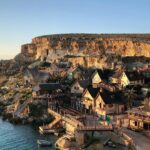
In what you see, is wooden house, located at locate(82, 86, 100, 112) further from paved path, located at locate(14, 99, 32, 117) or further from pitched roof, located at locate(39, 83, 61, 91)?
paved path, located at locate(14, 99, 32, 117)

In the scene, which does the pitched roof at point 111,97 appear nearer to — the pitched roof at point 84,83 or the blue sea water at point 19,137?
the blue sea water at point 19,137

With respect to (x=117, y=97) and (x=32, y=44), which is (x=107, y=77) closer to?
(x=117, y=97)

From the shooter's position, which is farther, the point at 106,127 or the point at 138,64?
the point at 138,64

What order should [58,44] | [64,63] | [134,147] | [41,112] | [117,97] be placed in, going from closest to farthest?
[134,147] → [117,97] → [41,112] → [64,63] → [58,44]

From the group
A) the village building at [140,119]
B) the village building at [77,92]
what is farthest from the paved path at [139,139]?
the village building at [77,92]

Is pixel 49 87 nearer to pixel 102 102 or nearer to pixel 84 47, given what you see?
pixel 102 102

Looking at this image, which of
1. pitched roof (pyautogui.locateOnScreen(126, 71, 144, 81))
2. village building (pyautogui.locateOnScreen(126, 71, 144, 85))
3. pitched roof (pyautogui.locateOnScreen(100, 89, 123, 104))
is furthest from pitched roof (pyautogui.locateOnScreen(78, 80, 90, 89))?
pitched roof (pyautogui.locateOnScreen(100, 89, 123, 104))

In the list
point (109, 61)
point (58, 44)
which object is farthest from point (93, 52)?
point (109, 61)
